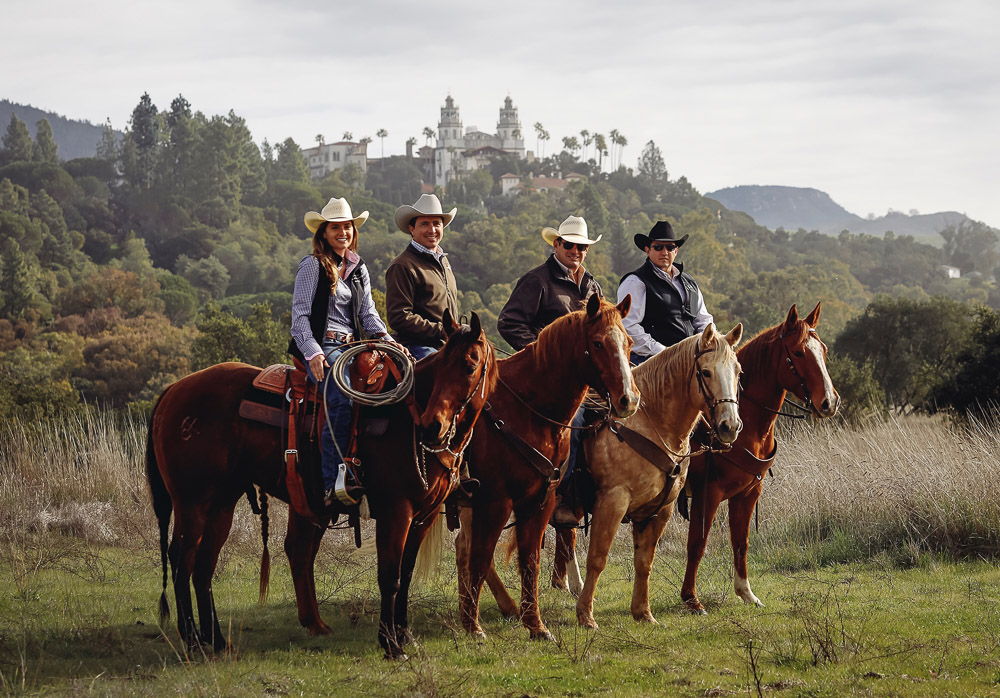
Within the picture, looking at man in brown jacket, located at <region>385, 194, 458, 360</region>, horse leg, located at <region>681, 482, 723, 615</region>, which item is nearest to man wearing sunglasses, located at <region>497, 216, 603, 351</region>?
man in brown jacket, located at <region>385, 194, 458, 360</region>

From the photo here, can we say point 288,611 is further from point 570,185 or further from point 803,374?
point 570,185

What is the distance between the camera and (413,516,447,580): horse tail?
7.19 meters

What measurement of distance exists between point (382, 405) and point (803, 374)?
3.33m

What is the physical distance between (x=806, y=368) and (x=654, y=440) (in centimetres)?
143

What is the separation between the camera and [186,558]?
6.20 metres

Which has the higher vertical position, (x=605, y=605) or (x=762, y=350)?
(x=762, y=350)

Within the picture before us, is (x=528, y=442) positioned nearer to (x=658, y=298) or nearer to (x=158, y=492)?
(x=658, y=298)

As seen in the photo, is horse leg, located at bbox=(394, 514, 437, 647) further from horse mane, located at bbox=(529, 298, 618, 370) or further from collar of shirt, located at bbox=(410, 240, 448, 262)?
collar of shirt, located at bbox=(410, 240, 448, 262)

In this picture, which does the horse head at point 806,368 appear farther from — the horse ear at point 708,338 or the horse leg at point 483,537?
the horse leg at point 483,537

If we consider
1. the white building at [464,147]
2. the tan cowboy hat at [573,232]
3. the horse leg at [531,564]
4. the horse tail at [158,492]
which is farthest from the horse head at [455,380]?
the white building at [464,147]

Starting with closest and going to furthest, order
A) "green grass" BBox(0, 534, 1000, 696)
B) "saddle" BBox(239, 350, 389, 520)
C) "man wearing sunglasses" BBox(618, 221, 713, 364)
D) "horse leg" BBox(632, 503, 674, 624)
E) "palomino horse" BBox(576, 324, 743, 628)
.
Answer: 1. "green grass" BBox(0, 534, 1000, 696)
2. "saddle" BBox(239, 350, 389, 520)
3. "palomino horse" BBox(576, 324, 743, 628)
4. "horse leg" BBox(632, 503, 674, 624)
5. "man wearing sunglasses" BBox(618, 221, 713, 364)

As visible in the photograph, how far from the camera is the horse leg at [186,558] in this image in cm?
621

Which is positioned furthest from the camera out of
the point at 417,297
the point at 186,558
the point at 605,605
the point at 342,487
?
the point at 605,605

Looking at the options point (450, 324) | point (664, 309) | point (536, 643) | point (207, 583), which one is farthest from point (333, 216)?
point (536, 643)
